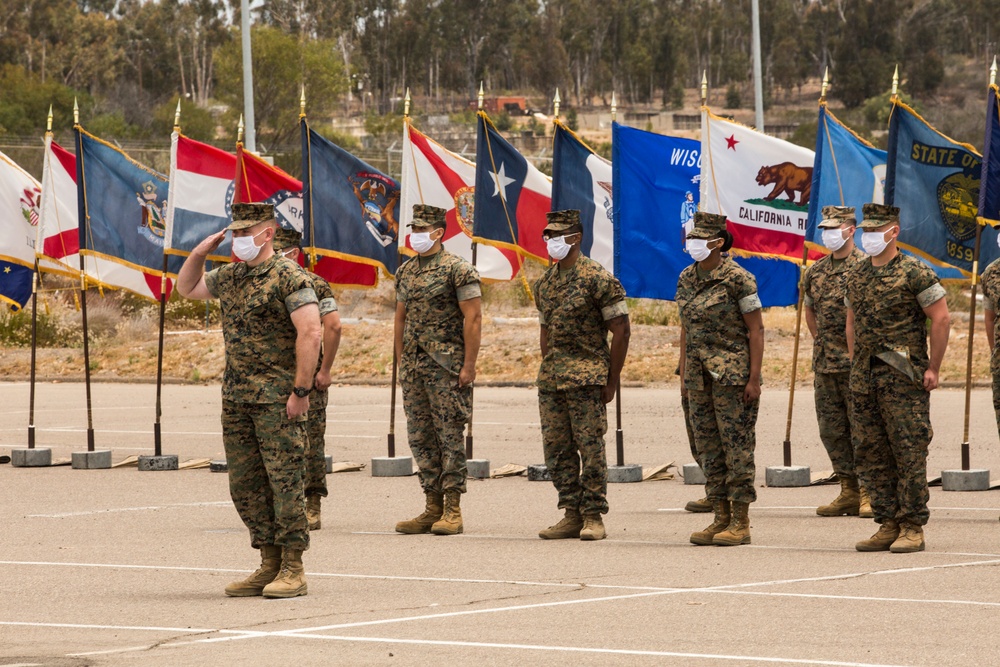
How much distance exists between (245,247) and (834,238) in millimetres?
4486

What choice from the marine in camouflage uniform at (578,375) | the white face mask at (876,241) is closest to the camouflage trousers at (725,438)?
the marine in camouflage uniform at (578,375)

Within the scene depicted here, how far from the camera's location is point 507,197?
14.5 metres

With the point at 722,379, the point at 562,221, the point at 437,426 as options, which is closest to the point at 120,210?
the point at 437,426

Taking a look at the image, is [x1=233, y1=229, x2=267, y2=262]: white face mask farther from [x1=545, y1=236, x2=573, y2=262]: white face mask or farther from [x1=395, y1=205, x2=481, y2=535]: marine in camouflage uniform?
[x1=545, y1=236, x2=573, y2=262]: white face mask

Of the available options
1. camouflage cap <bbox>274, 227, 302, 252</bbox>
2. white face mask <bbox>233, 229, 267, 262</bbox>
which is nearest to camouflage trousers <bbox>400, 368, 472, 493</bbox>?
camouflage cap <bbox>274, 227, 302, 252</bbox>

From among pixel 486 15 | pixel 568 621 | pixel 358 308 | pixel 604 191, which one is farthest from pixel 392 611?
pixel 486 15

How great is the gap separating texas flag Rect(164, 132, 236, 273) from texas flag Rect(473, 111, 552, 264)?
242cm

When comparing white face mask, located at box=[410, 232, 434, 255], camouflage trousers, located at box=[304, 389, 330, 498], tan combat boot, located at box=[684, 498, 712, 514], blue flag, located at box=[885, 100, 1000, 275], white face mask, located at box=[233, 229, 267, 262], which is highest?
blue flag, located at box=[885, 100, 1000, 275]

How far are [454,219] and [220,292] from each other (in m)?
7.13

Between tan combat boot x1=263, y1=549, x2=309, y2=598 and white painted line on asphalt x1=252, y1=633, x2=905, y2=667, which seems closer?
white painted line on asphalt x1=252, y1=633, x2=905, y2=667

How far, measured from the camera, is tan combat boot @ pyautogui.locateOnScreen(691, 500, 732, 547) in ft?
31.4

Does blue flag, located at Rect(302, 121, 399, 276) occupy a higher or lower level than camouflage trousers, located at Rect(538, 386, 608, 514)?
higher

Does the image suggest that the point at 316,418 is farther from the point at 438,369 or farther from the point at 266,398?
the point at 266,398

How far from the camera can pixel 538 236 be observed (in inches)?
579
